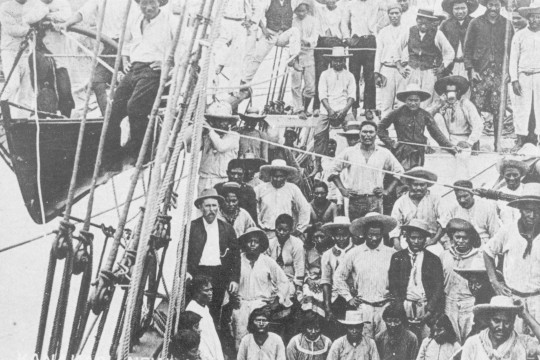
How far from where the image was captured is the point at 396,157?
6.26 metres

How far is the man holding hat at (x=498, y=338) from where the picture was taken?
558 cm

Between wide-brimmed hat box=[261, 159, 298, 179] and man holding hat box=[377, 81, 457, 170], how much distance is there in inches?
21.6

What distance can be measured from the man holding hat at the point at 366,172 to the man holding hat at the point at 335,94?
0.37 meters

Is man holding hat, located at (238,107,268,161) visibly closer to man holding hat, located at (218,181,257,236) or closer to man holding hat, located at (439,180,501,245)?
man holding hat, located at (218,181,257,236)

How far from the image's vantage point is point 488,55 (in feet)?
21.3

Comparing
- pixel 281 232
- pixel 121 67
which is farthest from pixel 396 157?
pixel 121 67

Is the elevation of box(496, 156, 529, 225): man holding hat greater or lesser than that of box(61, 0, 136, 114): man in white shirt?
lesser

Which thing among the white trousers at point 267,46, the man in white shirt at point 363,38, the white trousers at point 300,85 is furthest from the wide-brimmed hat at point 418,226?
the white trousers at point 267,46

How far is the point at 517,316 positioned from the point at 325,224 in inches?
43.4

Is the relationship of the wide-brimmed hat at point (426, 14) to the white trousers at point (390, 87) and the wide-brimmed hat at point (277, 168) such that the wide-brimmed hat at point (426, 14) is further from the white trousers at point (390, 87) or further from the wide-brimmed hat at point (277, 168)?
the wide-brimmed hat at point (277, 168)

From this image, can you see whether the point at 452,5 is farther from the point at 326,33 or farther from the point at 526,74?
the point at 326,33

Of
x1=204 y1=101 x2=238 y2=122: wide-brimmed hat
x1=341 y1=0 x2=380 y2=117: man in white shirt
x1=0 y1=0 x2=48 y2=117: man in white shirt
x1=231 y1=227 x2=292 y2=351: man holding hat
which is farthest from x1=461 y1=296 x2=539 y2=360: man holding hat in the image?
x1=0 y1=0 x2=48 y2=117: man in white shirt

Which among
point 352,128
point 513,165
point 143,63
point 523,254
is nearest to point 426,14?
point 352,128

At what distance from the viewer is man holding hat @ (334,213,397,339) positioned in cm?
577
